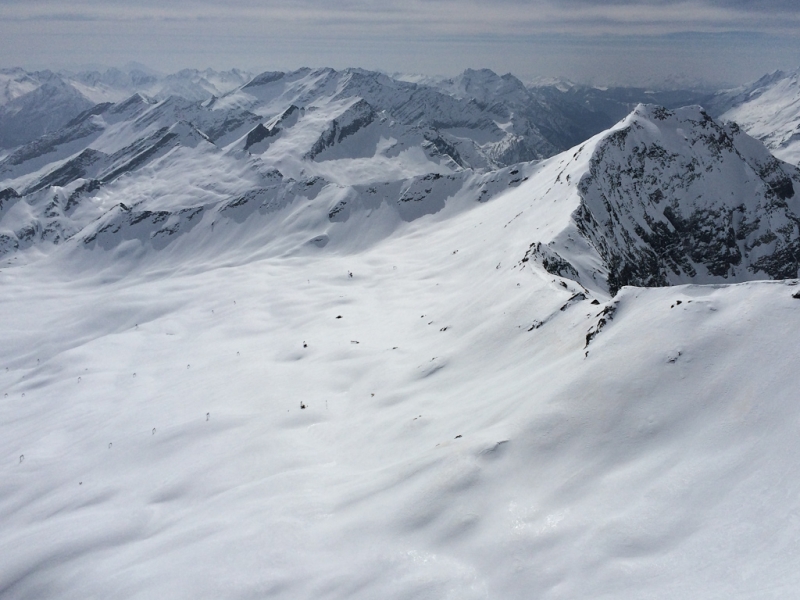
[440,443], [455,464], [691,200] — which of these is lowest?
[440,443]

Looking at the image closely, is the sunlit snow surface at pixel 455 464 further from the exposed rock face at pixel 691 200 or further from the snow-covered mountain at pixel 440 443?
the exposed rock face at pixel 691 200

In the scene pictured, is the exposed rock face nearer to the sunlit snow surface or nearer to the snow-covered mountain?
the snow-covered mountain

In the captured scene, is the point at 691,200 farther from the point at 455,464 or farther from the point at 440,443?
the point at 455,464

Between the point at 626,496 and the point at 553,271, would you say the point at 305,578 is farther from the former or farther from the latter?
the point at 553,271

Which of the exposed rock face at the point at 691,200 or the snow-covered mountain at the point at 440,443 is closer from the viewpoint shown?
the snow-covered mountain at the point at 440,443

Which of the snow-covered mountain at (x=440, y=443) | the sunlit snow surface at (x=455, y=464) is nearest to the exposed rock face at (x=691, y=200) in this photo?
the snow-covered mountain at (x=440, y=443)

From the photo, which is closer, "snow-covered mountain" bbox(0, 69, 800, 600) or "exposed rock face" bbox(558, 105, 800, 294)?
"snow-covered mountain" bbox(0, 69, 800, 600)

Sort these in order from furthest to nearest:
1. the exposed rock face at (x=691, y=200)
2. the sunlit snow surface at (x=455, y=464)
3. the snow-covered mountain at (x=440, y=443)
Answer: the exposed rock face at (x=691, y=200)
the snow-covered mountain at (x=440, y=443)
the sunlit snow surface at (x=455, y=464)

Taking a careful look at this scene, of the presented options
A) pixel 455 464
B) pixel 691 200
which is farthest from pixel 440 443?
pixel 691 200

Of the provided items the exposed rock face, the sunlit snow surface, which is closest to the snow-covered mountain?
the sunlit snow surface
